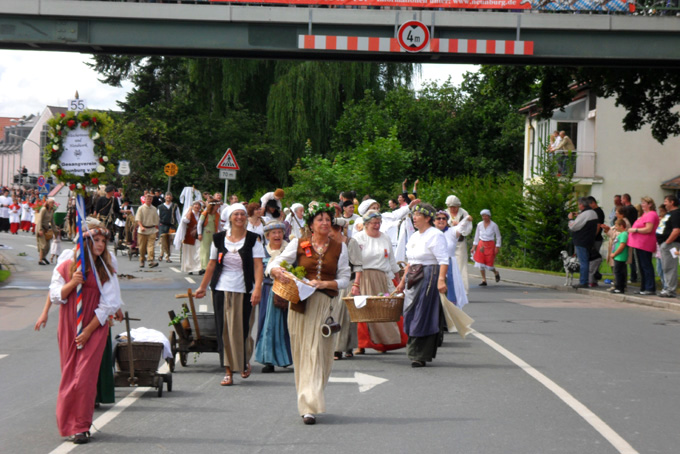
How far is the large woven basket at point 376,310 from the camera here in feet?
36.0

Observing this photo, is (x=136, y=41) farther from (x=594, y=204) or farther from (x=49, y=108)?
(x=49, y=108)

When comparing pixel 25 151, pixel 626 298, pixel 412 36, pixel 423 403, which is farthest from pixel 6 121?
pixel 423 403

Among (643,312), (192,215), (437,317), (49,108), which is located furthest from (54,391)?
(49,108)

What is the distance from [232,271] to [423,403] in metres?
2.47

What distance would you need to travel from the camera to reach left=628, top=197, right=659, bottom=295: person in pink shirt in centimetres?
2072

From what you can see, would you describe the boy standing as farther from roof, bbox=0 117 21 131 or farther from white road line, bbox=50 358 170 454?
roof, bbox=0 117 21 131

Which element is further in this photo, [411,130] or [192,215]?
[411,130]

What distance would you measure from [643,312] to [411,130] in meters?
40.2

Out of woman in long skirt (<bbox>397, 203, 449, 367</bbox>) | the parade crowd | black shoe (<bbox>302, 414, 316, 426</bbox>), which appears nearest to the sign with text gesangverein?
the parade crowd

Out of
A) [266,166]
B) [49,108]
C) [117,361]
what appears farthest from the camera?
[49,108]

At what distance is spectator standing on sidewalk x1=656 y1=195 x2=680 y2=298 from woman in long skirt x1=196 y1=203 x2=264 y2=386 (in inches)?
479

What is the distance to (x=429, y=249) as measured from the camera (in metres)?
11.5

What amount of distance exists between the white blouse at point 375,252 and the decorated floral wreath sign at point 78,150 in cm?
455

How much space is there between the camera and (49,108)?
136 metres
